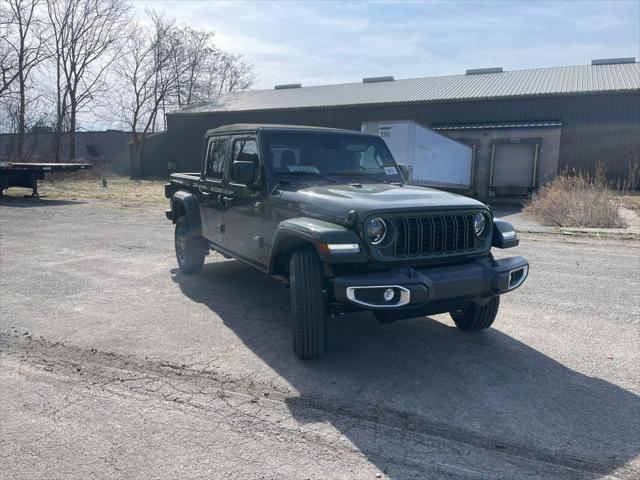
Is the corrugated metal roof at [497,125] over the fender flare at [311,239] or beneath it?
over

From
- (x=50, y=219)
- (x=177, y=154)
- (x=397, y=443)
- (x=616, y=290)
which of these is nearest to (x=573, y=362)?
(x=397, y=443)

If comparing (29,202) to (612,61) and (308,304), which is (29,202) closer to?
(308,304)

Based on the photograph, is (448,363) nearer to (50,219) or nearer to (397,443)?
(397,443)

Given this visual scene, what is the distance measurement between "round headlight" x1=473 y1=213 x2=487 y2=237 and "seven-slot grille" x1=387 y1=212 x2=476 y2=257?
0.08m

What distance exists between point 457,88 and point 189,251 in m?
23.7

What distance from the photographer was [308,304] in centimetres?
397

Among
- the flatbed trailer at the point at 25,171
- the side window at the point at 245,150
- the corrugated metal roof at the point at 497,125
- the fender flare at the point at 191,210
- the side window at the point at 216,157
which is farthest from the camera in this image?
the corrugated metal roof at the point at 497,125

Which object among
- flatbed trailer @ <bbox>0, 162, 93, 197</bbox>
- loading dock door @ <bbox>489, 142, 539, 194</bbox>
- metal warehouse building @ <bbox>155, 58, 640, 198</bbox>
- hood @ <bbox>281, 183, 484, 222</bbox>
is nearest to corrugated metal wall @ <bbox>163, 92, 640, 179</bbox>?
metal warehouse building @ <bbox>155, 58, 640, 198</bbox>

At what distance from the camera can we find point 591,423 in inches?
132

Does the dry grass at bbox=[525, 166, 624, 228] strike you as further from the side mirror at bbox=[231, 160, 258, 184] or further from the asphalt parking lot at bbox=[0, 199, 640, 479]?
Answer: the side mirror at bbox=[231, 160, 258, 184]

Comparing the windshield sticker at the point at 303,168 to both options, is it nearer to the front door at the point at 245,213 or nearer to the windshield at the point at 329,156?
the windshield at the point at 329,156

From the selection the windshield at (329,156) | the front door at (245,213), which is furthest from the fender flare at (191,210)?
the windshield at (329,156)

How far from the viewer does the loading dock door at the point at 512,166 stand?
24.0m

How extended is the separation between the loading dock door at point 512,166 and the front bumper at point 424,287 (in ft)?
69.2
